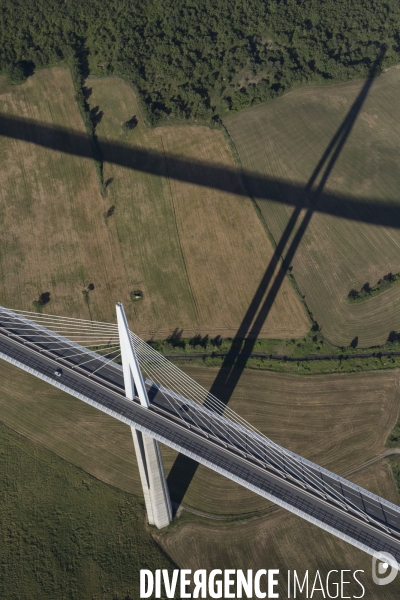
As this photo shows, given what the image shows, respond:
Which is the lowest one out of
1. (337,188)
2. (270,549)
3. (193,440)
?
(270,549)

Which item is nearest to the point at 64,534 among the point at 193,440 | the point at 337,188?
the point at 193,440

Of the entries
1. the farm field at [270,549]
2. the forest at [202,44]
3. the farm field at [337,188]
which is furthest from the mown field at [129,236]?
the farm field at [270,549]

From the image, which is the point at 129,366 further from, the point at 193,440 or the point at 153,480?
the point at 153,480

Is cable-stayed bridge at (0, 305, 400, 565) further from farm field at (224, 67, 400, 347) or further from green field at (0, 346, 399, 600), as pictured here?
farm field at (224, 67, 400, 347)

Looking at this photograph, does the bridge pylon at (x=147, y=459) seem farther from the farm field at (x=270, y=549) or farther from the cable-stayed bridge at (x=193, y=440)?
the farm field at (x=270, y=549)

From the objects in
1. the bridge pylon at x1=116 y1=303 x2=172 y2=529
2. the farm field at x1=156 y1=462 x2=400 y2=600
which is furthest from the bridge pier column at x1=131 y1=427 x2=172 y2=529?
the farm field at x1=156 y1=462 x2=400 y2=600

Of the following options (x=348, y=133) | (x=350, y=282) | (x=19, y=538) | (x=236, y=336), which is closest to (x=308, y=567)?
(x=236, y=336)

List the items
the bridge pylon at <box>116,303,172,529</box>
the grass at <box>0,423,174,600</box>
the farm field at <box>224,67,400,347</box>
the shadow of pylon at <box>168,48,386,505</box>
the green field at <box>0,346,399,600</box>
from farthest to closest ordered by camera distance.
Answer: the farm field at <box>224,67,400,347</box>, the shadow of pylon at <box>168,48,386,505</box>, the green field at <box>0,346,399,600</box>, the grass at <box>0,423,174,600</box>, the bridge pylon at <box>116,303,172,529</box>
